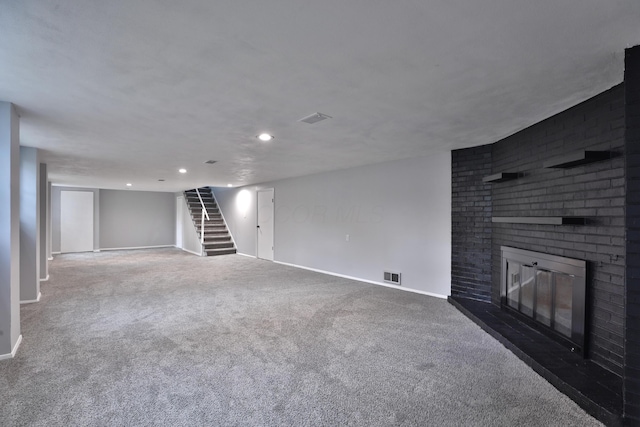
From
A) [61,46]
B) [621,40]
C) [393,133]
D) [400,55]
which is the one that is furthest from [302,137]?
[621,40]

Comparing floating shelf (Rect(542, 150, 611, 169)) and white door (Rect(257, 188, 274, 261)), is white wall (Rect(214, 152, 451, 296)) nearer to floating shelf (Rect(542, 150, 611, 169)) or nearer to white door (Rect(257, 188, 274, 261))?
white door (Rect(257, 188, 274, 261))

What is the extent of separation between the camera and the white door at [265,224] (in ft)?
28.8

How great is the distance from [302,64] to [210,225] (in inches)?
374

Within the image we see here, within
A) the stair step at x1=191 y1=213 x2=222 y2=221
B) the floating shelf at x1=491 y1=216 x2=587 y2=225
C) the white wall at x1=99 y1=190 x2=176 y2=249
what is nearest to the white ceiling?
the floating shelf at x1=491 y1=216 x2=587 y2=225

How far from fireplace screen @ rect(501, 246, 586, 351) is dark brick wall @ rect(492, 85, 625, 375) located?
0.08 m

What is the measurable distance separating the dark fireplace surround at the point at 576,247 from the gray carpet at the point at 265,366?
0.98ft

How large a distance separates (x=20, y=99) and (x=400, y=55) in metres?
3.04

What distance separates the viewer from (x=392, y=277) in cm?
568

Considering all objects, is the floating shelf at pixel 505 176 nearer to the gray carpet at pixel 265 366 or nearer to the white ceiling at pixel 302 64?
the white ceiling at pixel 302 64

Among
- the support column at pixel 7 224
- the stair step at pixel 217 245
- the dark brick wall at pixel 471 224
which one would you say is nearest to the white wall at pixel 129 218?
the stair step at pixel 217 245

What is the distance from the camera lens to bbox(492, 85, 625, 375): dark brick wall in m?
2.46

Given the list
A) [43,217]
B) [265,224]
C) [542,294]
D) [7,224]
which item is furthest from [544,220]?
[43,217]

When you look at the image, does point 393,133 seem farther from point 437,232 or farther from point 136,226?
point 136,226

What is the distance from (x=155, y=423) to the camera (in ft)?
6.67
